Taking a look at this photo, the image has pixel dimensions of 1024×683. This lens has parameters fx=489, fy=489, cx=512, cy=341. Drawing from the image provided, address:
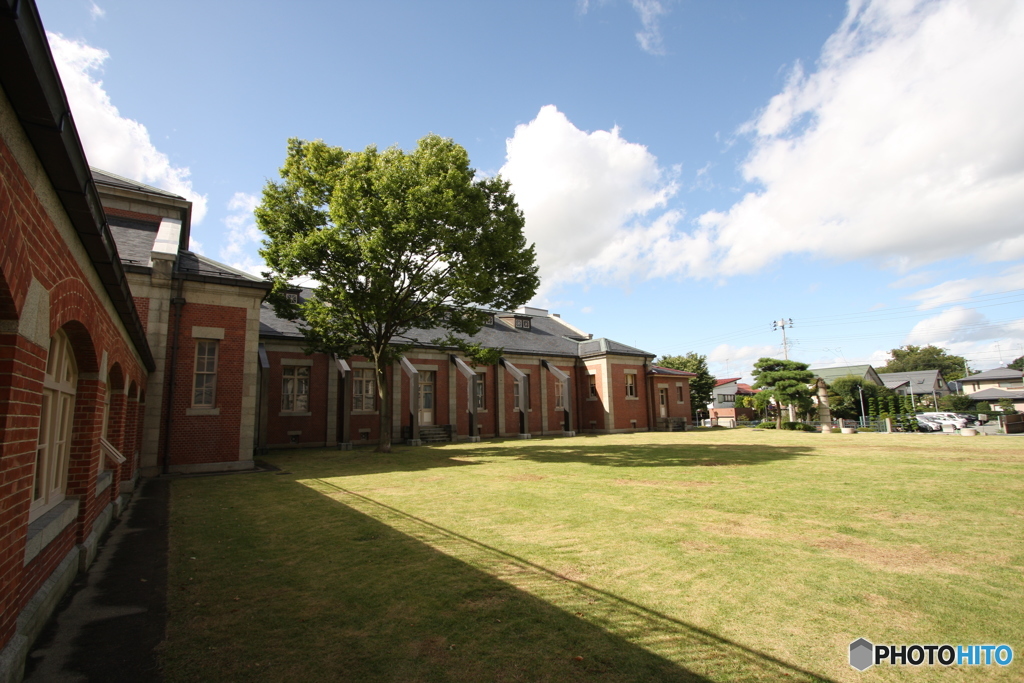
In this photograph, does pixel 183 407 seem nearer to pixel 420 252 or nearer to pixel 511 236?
pixel 420 252

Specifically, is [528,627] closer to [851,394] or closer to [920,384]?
[851,394]

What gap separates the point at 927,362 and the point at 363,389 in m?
115

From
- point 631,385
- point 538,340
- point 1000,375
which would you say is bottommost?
point 631,385

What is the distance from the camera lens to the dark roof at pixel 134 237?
14578 millimetres

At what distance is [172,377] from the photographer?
14.6 m

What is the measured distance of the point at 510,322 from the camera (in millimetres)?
35500

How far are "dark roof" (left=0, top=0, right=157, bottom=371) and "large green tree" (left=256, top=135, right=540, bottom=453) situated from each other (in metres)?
12.8

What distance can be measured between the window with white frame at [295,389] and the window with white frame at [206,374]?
7696 mm

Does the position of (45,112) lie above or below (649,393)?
above

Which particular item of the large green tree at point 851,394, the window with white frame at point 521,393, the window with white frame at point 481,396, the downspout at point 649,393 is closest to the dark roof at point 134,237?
the window with white frame at point 481,396

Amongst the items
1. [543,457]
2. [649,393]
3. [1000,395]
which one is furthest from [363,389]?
[1000,395]

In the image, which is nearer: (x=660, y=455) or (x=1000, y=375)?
(x=660, y=455)

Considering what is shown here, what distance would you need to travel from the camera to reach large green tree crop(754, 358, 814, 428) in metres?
35.4

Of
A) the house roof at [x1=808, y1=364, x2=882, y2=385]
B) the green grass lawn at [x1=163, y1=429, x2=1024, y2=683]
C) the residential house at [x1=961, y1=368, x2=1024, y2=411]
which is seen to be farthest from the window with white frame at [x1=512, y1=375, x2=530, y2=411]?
the residential house at [x1=961, y1=368, x2=1024, y2=411]
